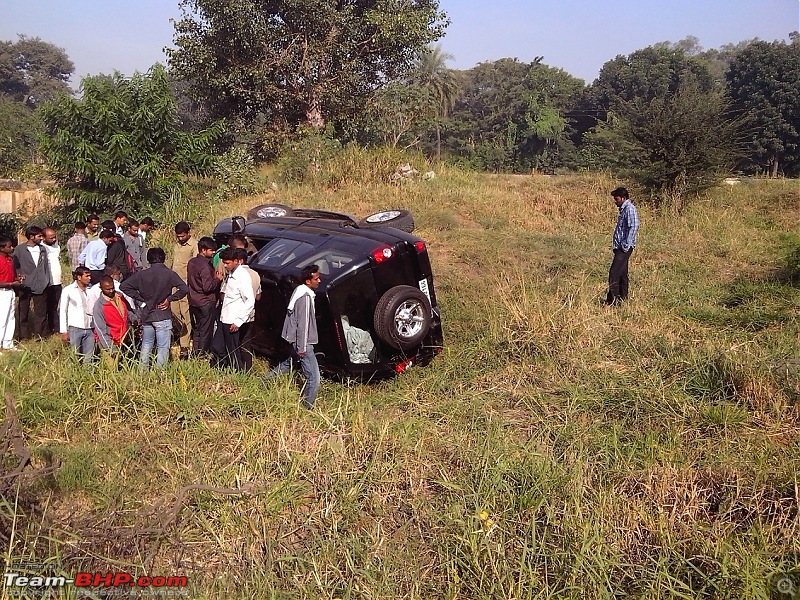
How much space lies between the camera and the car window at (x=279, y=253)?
229 inches

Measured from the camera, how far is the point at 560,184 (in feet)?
46.9

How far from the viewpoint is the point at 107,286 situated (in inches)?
211

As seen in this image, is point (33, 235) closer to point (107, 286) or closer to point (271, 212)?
point (107, 286)

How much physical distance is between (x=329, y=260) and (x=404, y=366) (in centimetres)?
122

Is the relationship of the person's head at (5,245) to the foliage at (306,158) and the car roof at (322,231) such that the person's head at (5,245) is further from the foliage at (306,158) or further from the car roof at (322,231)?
the foliage at (306,158)

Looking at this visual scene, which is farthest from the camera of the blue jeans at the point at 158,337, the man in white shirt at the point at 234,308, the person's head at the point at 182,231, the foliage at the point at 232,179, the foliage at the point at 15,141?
the foliage at the point at 15,141

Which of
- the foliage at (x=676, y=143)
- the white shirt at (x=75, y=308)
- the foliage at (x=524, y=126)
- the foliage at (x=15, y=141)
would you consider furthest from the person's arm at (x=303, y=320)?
the foliage at (x=524, y=126)

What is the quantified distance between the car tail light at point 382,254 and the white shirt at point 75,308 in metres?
2.63

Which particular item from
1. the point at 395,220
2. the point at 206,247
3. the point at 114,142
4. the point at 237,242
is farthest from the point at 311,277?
the point at 114,142

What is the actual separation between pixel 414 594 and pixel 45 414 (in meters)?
2.93

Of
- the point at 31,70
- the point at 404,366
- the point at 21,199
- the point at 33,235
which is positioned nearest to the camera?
the point at 404,366

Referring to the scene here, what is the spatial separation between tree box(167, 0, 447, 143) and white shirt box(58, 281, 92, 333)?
11220 millimetres

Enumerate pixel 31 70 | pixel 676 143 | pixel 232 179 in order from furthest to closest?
pixel 31 70, pixel 232 179, pixel 676 143

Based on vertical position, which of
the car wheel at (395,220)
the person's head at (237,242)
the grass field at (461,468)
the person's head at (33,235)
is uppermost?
the car wheel at (395,220)
